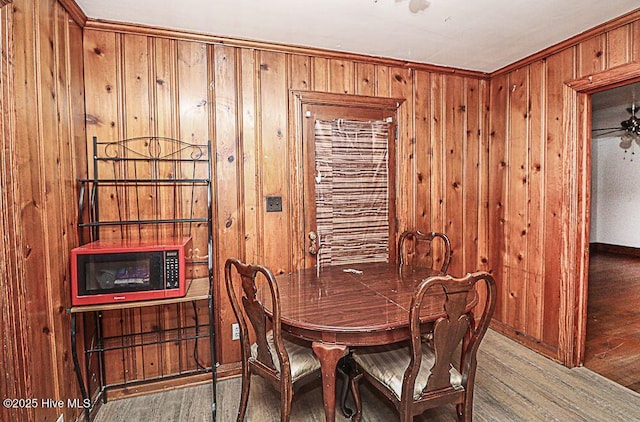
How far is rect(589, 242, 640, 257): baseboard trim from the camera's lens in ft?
21.2

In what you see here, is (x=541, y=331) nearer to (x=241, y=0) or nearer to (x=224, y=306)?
(x=224, y=306)

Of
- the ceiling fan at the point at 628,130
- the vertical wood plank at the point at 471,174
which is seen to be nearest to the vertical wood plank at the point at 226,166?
the vertical wood plank at the point at 471,174

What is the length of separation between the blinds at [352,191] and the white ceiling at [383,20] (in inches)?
26.6

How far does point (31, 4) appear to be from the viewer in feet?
5.31

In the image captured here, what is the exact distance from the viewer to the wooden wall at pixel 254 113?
2.35m

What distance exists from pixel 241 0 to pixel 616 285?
224 inches

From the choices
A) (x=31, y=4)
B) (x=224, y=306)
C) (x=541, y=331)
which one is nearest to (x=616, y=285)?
(x=541, y=331)

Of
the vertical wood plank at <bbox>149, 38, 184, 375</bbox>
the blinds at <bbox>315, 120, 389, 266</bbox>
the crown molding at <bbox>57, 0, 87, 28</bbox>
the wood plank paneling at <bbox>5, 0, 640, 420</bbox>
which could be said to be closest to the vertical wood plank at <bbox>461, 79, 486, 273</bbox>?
the wood plank paneling at <bbox>5, 0, 640, 420</bbox>

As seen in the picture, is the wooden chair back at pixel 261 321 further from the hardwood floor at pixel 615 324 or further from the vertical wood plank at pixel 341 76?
the hardwood floor at pixel 615 324

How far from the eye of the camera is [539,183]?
2.92m

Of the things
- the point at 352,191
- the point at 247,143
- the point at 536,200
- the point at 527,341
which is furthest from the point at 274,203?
the point at 527,341

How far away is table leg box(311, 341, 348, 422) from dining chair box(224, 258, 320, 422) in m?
0.17

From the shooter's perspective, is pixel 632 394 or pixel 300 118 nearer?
pixel 632 394

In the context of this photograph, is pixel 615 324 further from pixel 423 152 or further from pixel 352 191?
pixel 352 191
